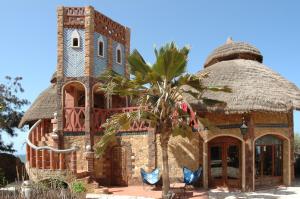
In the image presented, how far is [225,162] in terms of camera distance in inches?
567

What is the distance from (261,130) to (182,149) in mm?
3682

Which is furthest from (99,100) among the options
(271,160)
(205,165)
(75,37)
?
(271,160)

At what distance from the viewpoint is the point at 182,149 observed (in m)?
14.8

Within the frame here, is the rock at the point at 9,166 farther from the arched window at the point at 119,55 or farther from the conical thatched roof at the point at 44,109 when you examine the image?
the arched window at the point at 119,55

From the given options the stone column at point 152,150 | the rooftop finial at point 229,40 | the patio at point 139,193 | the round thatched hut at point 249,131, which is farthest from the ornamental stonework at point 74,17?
the rooftop finial at point 229,40

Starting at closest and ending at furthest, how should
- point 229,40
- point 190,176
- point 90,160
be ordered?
point 190,176 → point 90,160 → point 229,40

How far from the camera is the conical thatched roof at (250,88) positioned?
13.5 m

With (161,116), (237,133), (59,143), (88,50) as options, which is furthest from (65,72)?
(237,133)

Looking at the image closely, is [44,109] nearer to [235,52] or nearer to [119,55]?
[119,55]

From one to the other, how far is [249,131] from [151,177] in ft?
15.6

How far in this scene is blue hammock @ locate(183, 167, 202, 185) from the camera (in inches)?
525

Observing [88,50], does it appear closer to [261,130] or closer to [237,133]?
[237,133]

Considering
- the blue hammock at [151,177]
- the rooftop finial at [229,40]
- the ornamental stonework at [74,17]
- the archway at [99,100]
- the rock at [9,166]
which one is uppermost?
the ornamental stonework at [74,17]

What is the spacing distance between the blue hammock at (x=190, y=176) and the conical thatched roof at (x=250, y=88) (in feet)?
9.09
